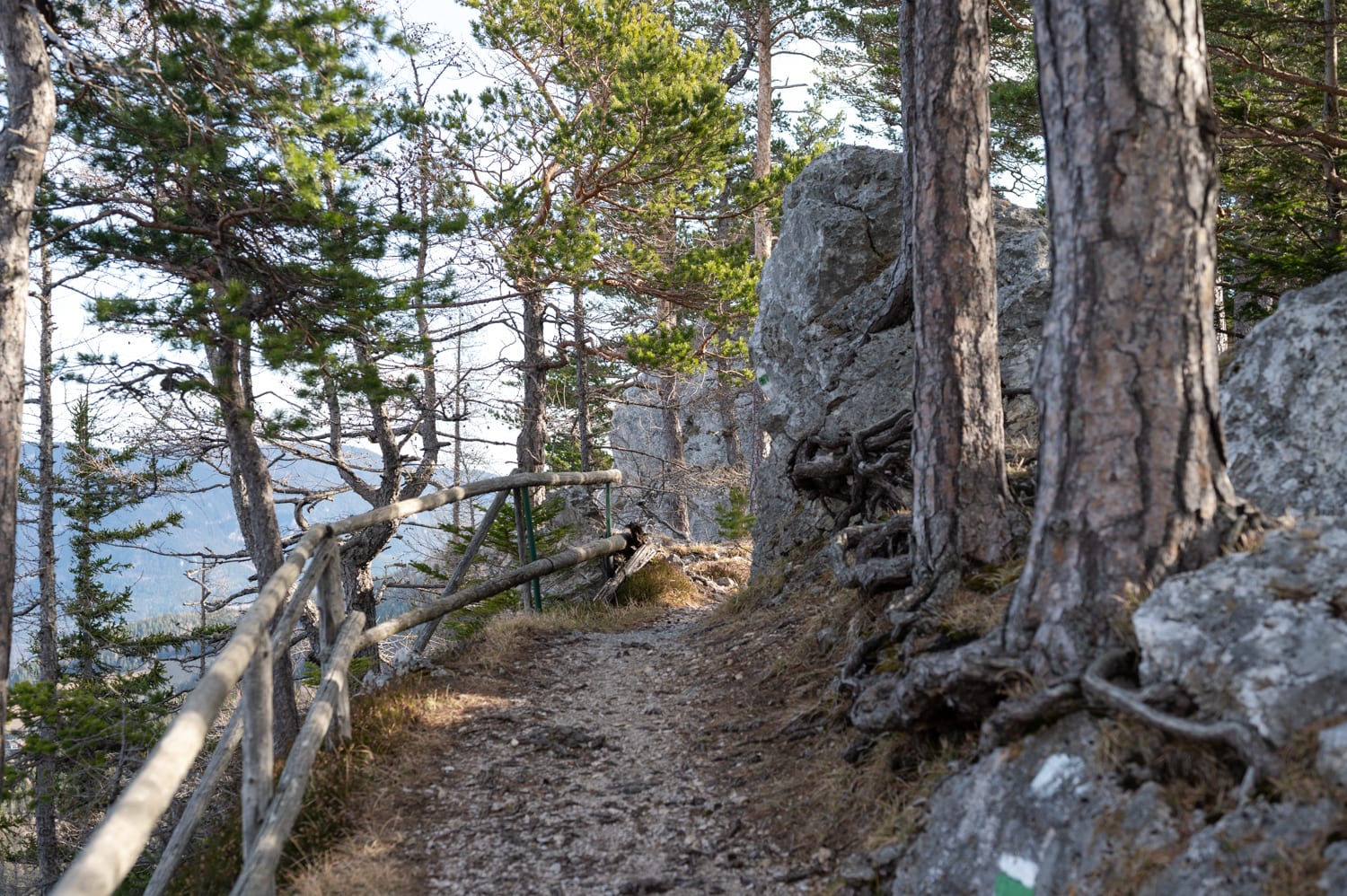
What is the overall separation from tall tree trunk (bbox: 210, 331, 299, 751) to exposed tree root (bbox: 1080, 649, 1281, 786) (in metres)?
9.82

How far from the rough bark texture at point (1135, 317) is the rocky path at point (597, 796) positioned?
5.78ft

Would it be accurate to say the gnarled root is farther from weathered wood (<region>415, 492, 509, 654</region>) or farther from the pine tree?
the pine tree

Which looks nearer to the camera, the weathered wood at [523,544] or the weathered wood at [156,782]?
the weathered wood at [156,782]

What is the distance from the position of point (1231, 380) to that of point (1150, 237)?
2.23 m

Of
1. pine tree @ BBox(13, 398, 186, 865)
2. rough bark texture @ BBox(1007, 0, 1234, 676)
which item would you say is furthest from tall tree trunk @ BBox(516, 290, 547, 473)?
rough bark texture @ BBox(1007, 0, 1234, 676)

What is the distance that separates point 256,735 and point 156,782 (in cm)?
125

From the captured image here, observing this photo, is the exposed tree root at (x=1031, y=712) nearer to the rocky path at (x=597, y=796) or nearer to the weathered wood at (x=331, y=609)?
the rocky path at (x=597, y=796)

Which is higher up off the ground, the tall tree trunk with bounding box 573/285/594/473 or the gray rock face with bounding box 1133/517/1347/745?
the tall tree trunk with bounding box 573/285/594/473

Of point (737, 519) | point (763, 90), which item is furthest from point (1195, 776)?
point (763, 90)

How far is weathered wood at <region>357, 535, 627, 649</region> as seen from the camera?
5.64 m

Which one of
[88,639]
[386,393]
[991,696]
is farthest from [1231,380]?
[88,639]

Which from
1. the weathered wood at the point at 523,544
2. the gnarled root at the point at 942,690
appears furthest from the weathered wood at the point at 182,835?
the weathered wood at the point at 523,544

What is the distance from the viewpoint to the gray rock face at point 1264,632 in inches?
93.4

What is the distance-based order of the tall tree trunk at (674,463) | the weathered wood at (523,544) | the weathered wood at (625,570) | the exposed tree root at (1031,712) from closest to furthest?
the exposed tree root at (1031,712) < the weathered wood at (523,544) < the weathered wood at (625,570) < the tall tree trunk at (674,463)
